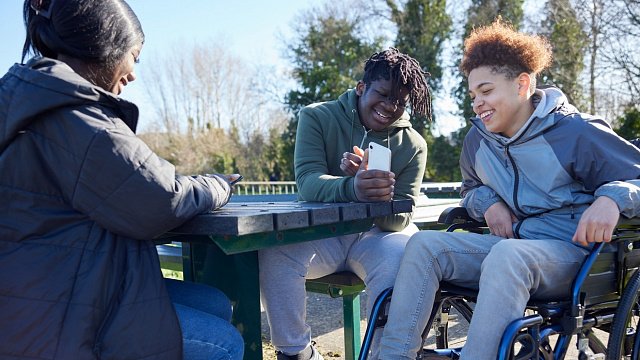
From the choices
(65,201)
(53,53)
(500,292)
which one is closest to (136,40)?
(53,53)

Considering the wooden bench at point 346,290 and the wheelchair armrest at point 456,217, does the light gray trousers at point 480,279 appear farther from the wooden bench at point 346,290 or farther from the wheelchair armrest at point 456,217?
the wooden bench at point 346,290

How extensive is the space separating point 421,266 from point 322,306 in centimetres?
274

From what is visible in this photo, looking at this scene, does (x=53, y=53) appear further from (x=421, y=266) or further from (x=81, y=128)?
(x=421, y=266)

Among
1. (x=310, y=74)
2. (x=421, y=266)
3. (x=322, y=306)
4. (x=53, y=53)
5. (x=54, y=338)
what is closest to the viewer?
(x=54, y=338)

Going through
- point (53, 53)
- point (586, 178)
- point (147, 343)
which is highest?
point (53, 53)

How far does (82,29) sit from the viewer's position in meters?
1.62

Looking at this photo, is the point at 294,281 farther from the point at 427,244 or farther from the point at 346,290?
the point at 427,244

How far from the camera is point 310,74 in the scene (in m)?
19.0

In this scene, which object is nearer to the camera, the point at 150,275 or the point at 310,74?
the point at 150,275

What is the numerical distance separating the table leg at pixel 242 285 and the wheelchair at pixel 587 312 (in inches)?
16.3

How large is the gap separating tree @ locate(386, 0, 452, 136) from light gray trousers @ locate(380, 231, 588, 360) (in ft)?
60.0

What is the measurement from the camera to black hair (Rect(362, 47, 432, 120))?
110 inches

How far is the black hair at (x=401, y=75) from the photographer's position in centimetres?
279

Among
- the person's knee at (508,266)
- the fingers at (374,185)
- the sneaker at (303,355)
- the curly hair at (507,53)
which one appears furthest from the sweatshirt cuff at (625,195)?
the sneaker at (303,355)
